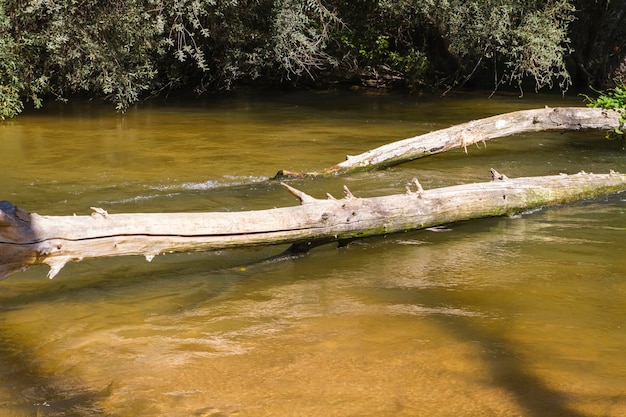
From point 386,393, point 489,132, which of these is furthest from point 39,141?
point 386,393

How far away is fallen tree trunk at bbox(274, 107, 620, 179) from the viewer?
10242mm

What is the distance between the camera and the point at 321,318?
5.56 m

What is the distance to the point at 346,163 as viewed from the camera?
33.2ft

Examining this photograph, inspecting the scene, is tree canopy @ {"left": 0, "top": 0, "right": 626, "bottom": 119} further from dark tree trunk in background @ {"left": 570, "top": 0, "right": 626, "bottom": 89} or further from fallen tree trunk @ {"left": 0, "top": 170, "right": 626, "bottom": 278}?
fallen tree trunk @ {"left": 0, "top": 170, "right": 626, "bottom": 278}

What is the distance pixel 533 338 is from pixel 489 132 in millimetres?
6608

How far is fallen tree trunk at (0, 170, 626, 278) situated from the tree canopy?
8.07 m

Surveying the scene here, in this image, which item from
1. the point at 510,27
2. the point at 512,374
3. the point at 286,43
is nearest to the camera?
the point at 512,374

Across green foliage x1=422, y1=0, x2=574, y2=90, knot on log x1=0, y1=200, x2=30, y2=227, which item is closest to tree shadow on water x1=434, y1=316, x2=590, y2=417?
knot on log x1=0, y1=200, x2=30, y2=227

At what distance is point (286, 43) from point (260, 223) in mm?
11519

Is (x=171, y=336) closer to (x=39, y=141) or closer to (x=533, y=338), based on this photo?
(x=533, y=338)

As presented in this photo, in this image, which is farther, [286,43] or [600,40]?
[600,40]

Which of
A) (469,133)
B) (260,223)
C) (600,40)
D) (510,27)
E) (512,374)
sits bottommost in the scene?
(512,374)

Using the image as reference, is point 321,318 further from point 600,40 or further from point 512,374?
point 600,40

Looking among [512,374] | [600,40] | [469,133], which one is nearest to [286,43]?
[469,133]
